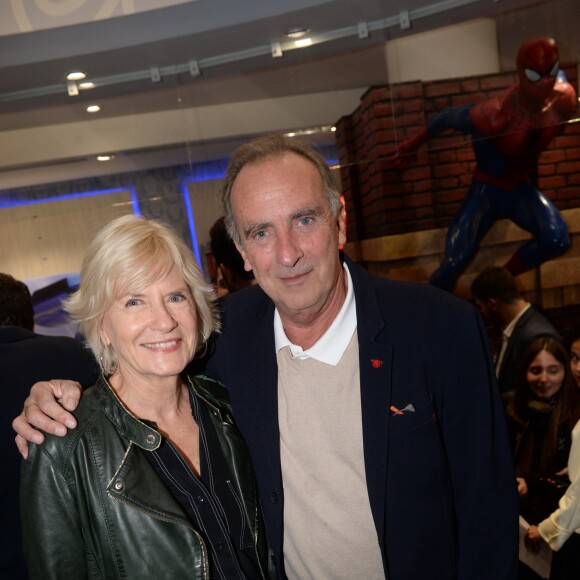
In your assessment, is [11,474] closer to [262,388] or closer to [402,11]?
[262,388]

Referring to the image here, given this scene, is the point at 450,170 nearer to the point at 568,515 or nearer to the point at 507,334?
the point at 507,334

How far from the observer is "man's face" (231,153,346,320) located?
5.76 ft

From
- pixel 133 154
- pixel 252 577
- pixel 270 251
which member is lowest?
pixel 252 577

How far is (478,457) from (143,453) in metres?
0.88

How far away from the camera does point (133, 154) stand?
14.7 ft

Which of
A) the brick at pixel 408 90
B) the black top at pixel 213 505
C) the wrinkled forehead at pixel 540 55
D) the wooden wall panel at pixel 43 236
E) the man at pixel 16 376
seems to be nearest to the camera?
the black top at pixel 213 505

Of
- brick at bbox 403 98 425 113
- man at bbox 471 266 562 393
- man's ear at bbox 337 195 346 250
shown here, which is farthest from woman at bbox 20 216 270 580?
brick at bbox 403 98 425 113

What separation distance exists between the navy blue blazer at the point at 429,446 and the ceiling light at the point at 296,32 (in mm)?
2597

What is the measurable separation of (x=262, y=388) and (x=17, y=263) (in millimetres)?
3139

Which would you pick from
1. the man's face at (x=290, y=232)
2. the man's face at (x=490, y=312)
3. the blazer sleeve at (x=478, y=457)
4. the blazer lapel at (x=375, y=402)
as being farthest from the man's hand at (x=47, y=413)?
the man's face at (x=490, y=312)

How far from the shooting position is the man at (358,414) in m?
1.65

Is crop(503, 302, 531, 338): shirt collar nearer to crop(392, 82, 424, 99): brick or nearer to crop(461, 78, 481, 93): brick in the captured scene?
crop(461, 78, 481, 93): brick

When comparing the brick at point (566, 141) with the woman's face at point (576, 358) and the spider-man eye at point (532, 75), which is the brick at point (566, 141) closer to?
the spider-man eye at point (532, 75)

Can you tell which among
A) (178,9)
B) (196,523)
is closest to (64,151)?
(178,9)
